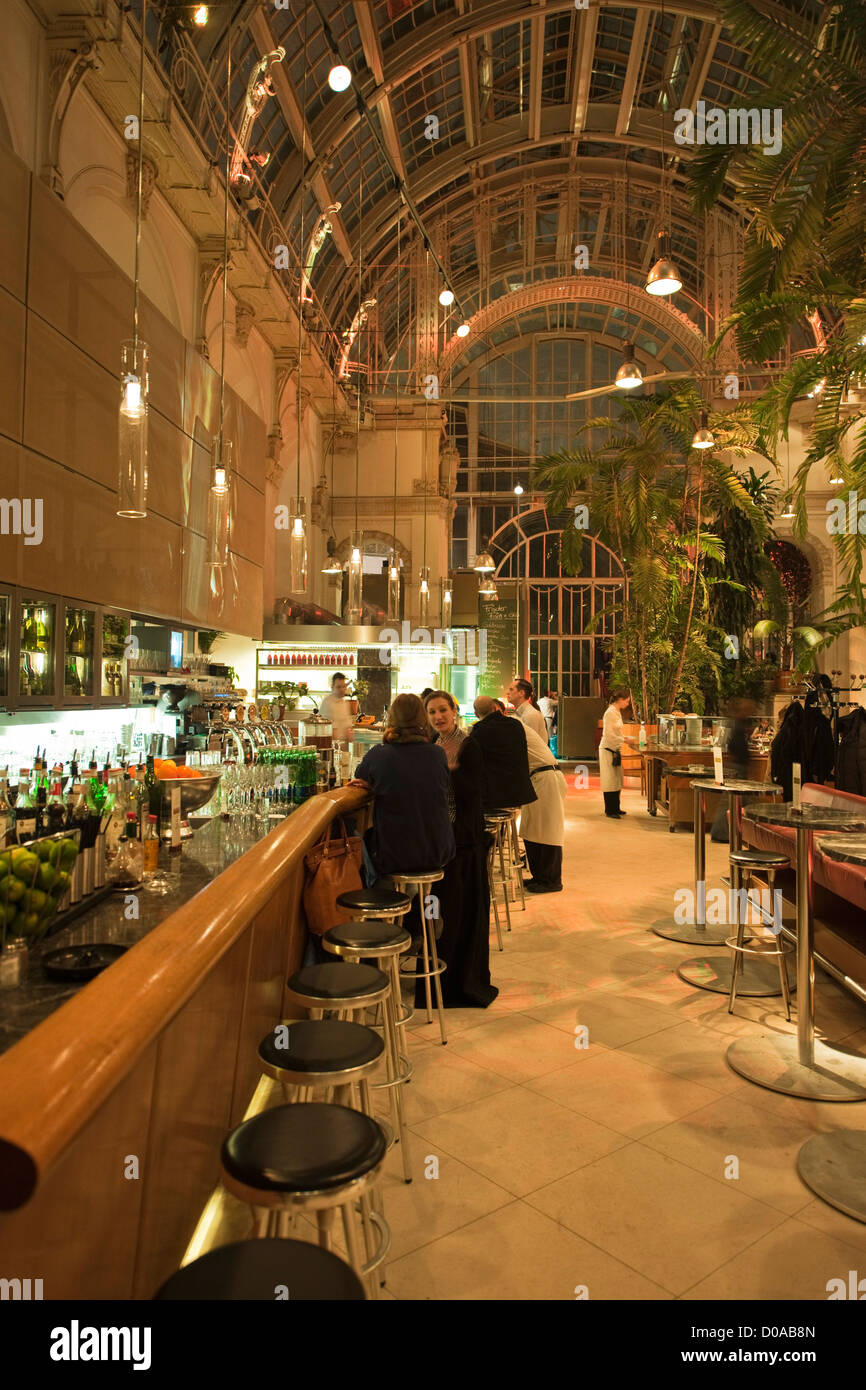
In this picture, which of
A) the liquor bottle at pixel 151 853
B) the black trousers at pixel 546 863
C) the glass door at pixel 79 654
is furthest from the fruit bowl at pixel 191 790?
the black trousers at pixel 546 863

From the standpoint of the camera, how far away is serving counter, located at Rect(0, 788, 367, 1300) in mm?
1033

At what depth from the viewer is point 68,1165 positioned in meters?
1.42

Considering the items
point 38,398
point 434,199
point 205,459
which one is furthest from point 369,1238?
point 434,199

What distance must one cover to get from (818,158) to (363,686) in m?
7.42

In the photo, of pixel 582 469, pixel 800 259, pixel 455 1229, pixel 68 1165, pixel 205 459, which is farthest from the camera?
pixel 582 469

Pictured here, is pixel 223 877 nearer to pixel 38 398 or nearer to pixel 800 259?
pixel 38 398

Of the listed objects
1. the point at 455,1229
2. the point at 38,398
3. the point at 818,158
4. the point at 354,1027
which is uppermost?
the point at 818,158

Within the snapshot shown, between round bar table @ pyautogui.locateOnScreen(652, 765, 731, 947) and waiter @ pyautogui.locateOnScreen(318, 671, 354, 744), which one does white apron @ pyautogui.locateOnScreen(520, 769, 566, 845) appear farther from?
waiter @ pyautogui.locateOnScreen(318, 671, 354, 744)

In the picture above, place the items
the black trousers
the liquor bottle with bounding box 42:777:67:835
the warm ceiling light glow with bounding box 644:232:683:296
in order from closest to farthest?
the liquor bottle with bounding box 42:777:67:835 → the black trousers → the warm ceiling light glow with bounding box 644:232:683:296

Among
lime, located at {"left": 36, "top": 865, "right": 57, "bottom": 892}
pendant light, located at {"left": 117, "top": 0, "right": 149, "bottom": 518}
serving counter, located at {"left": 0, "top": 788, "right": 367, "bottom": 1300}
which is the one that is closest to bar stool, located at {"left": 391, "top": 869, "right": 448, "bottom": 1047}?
serving counter, located at {"left": 0, "top": 788, "right": 367, "bottom": 1300}

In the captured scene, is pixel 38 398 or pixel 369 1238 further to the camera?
pixel 38 398

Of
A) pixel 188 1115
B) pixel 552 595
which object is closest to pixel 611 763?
pixel 188 1115

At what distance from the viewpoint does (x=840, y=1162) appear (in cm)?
289

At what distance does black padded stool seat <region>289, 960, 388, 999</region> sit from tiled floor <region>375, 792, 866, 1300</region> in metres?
0.75
